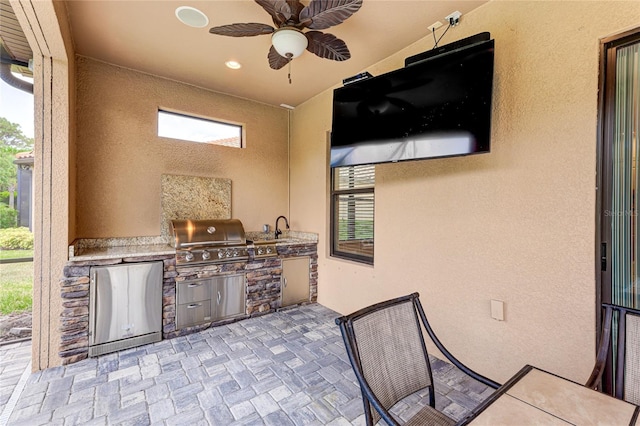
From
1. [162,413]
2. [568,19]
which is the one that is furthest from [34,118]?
[568,19]

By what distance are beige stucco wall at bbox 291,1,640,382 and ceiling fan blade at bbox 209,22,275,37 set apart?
56.2 inches

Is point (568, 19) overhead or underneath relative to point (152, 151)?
overhead

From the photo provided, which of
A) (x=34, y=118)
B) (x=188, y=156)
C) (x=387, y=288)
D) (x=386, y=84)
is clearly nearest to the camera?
(x=34, y=118)

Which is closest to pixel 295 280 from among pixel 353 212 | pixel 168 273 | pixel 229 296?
pixel 229 296

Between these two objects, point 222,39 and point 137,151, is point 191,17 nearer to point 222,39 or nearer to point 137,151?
point 222,39

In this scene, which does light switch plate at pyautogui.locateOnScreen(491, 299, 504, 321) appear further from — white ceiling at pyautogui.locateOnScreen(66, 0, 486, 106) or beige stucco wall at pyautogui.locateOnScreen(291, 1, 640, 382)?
white ceiling at pyautogui.locateOnScreen(66, 0, 486, 106)

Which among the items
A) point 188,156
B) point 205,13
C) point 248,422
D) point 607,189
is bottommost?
point 248,422

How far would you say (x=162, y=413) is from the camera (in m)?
1.83

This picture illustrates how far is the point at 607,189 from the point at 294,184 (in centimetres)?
347

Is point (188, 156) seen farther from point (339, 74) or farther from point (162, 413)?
point (162, 413)

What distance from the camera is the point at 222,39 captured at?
2617 mm

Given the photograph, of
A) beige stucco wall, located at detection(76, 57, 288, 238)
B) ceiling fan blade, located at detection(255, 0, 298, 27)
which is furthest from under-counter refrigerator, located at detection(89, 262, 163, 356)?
ceiling fan blade, located at detection(255, 0, 298, 27)

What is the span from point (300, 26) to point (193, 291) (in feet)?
8.78

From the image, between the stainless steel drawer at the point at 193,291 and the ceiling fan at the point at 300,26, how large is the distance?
92.8 inches
